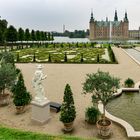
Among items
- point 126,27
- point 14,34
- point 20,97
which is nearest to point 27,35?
point 14,34

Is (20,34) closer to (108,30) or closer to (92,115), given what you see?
(92,115)

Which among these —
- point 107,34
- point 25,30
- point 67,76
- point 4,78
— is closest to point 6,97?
point 4,78

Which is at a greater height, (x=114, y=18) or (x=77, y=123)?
(x=114, y=18)

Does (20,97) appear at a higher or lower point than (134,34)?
lower

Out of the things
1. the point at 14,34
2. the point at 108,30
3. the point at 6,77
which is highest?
the point at 108,30

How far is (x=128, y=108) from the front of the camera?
916 centimetres

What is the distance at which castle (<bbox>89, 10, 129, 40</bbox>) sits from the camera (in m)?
106

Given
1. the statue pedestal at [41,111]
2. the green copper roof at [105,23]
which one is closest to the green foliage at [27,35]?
the statue pedestal at [41,111]

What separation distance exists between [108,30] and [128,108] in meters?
99.8

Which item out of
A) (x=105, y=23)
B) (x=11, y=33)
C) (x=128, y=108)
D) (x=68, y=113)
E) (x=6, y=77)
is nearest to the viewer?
(x=68, y=113)

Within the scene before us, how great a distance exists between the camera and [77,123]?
25.1 feet

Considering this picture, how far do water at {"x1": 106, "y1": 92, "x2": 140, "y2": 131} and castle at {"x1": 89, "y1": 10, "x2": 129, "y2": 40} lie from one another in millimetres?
96720

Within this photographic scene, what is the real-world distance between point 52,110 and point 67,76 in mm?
6579

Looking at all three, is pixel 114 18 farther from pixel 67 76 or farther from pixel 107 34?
pixel 67 76
